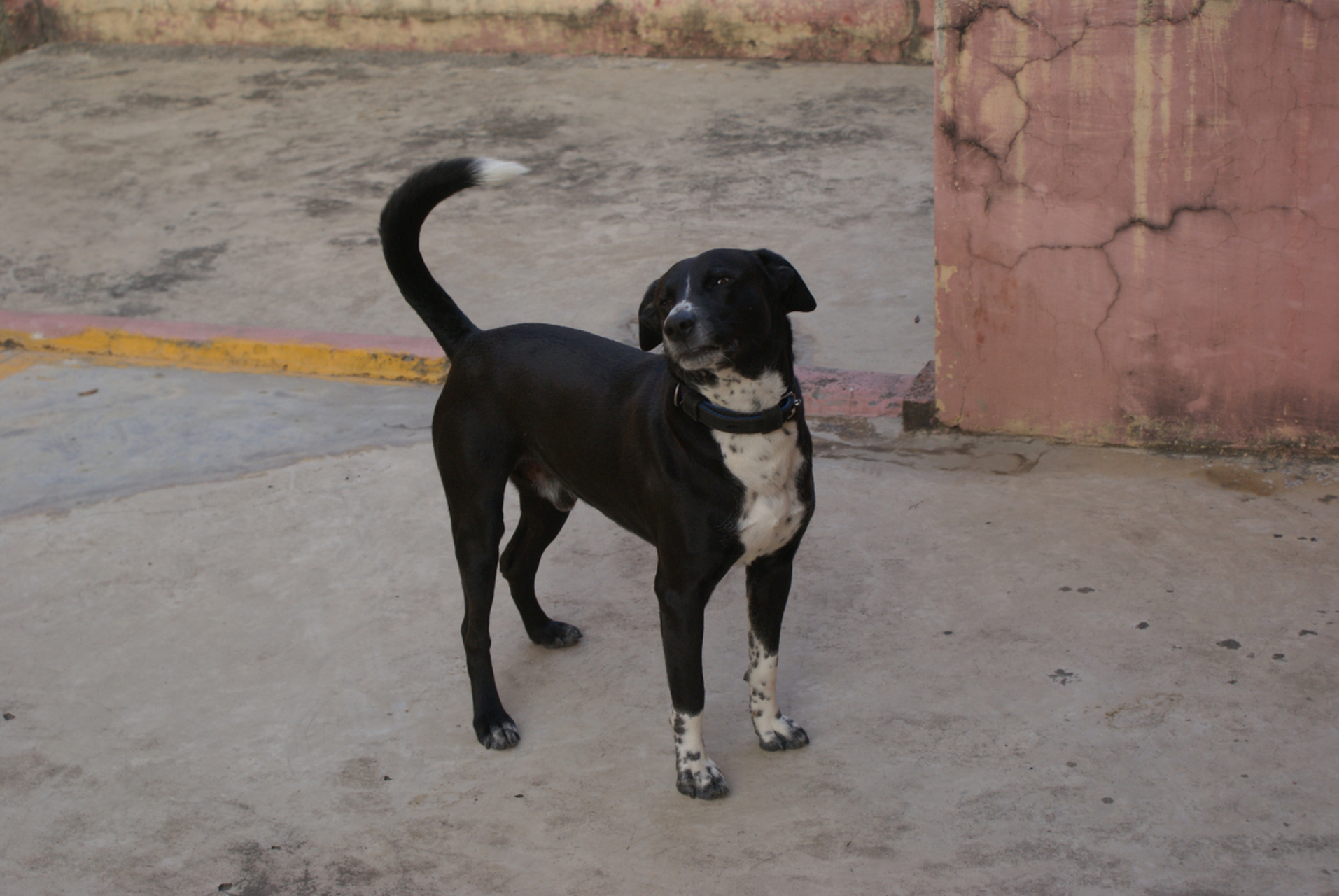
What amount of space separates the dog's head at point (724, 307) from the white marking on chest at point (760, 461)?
2.8 inches

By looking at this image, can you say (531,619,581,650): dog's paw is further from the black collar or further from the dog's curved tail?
the black collar

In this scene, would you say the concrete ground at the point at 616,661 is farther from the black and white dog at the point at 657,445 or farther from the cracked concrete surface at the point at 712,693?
the black and white dog at the point at 657,445

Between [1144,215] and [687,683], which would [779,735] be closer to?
[687,683]

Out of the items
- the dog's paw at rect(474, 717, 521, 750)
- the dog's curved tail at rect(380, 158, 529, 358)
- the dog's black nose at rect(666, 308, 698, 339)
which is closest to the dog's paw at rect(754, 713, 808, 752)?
the dog's paw at rect(474, 717, 521, 750)

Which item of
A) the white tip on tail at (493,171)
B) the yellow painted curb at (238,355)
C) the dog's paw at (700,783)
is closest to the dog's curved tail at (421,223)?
the white tip on tail at (493,171)

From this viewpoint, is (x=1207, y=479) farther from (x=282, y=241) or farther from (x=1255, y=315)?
(x=282, y=241)

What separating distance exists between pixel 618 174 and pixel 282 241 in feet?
6.17

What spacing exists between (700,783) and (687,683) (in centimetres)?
23

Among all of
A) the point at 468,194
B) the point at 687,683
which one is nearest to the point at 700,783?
the point at 687,683

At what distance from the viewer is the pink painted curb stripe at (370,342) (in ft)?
15.3

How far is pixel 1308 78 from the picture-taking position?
3.66 metres

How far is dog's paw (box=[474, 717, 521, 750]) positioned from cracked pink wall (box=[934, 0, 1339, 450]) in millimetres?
2079

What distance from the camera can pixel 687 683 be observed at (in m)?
2.76

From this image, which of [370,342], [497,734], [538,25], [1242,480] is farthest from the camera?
[538,25]
